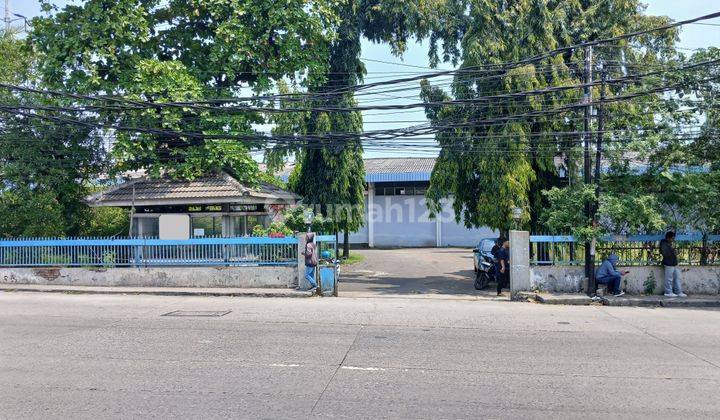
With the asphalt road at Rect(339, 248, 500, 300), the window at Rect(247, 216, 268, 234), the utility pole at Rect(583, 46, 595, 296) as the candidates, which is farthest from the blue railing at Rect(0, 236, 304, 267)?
the utility pole at Rect(583, 46, 595, 296)

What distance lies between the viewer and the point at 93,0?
19.1 m

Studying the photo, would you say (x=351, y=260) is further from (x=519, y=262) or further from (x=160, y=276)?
(x=519, y=262)

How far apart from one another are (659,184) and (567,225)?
2712 millimetres

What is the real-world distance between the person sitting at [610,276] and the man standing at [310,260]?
7.55 m

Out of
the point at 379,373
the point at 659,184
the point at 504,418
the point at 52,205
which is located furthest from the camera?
the point at 52,205

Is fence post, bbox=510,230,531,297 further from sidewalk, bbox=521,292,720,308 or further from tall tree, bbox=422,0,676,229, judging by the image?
tall tree, bbox=422,0,676,229

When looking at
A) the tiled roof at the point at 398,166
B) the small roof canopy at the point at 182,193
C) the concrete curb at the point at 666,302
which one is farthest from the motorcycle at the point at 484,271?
the tiled roof at the point at 398,166

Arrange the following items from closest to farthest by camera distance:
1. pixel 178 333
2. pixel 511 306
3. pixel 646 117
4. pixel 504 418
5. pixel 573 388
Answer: pixel 504 418
pixel 573 388
pixel 178 333
pixel 511 306
pixel 646 117

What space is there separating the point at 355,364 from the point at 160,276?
11490 millimetres

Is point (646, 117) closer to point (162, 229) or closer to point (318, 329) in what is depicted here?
point (318, 329)

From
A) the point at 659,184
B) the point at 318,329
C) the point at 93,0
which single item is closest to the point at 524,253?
the point at 659,184

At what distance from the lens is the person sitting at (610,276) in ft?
51.2

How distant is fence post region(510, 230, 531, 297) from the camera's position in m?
16.3

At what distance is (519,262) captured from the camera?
1639 centimetres
